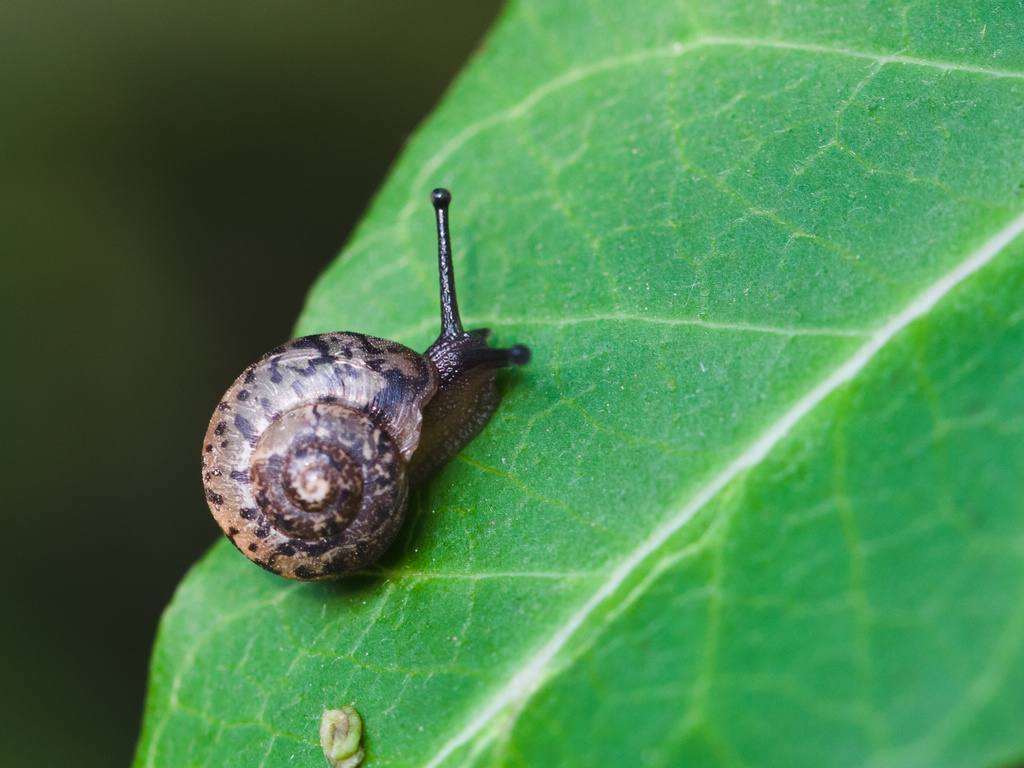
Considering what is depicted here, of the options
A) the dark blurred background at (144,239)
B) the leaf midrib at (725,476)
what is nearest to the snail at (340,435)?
the leaf midrib at (725,476)

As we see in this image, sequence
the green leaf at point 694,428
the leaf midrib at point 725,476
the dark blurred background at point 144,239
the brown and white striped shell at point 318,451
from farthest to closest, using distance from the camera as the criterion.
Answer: the dark blurred background at point 144,239 < the brown and white striped shell at point 318,451 < the leaf midrib at point 725,476 < the green leaf at point 694,428

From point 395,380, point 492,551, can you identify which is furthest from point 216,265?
point 492,551

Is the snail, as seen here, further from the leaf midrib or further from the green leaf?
the leaf midrib

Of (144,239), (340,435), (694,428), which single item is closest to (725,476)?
(694,428)

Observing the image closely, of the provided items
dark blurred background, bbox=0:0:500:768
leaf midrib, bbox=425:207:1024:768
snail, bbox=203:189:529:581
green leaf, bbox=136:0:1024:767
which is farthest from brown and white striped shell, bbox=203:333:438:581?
dark blurred background, bbox=0:0:500:768

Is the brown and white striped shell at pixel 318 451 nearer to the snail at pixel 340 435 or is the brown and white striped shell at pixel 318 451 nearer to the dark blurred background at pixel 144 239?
the snail at pixel 340 435

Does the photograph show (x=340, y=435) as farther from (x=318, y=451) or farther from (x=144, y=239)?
(x=144, y=239)
